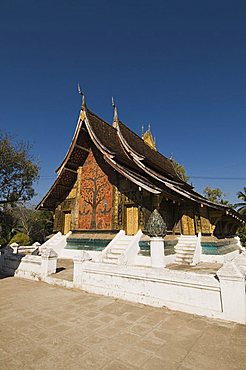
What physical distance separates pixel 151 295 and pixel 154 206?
5361mm

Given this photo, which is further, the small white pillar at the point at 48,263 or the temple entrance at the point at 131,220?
the temple entrance at the point at 131,220

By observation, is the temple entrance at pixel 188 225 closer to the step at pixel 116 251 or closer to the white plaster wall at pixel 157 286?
the step at pixel 116 251

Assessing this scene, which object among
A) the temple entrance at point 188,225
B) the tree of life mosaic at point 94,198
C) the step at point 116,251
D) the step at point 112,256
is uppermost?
the tree of life mosaic at point 94,198

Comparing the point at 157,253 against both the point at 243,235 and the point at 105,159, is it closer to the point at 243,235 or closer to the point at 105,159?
the point at 105,159

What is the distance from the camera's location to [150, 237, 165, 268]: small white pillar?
7495mm

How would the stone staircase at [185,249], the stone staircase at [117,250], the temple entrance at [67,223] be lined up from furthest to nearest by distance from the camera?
1. the temple entrance at [67,223]
2. the stone staircase at [185,249]
3. the stone staircase at [117,250]

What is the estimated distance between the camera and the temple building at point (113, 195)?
32.8 feet

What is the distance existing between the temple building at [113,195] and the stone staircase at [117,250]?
638 millimetres

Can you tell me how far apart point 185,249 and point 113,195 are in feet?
14.6

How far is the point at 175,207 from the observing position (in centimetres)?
1159

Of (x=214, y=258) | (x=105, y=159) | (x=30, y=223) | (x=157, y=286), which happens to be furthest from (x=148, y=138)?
(x=30, y=223)

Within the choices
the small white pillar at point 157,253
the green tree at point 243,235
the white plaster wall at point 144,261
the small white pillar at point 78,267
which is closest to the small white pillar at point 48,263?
the small white pillar at point 78,267

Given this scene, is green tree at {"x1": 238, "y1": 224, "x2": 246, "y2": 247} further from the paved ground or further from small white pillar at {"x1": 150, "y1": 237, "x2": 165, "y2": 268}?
the paved ground

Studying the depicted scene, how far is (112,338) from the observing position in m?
3.31
